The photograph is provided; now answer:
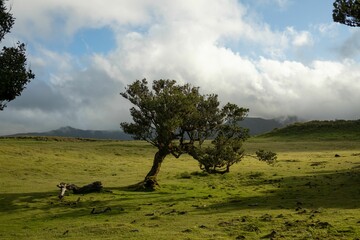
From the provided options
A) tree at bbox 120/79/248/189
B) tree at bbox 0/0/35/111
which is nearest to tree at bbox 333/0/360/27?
tree at bbox 120/79/248/189

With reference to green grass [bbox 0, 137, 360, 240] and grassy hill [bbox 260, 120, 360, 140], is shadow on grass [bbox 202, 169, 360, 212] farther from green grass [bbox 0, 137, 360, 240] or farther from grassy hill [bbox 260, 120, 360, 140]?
grassy hill [bbox 260, 120, 360, 140]

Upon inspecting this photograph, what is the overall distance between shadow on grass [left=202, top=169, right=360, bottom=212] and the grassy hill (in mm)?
79230

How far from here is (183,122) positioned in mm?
34094

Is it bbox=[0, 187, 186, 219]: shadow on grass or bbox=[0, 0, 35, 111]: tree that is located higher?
bbox=[0, 0, 35, 111]: tree

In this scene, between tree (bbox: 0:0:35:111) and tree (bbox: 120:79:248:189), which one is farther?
tree (bbox: 120:79:248:189)

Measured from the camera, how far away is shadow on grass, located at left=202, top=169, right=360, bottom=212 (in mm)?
26016

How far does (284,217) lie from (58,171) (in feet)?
102

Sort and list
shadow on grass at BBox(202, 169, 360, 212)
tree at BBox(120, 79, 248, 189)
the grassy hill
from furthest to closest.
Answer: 1. the grassy hill
2. tree at BBox(120, 79, 248, 189)
3. shadow on grass at BBox(202, 169, 360, 212)

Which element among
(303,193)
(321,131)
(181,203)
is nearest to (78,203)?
(181,203)

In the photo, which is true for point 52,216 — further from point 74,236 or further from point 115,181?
point 115,181

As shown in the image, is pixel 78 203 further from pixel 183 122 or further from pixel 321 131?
pixel 321 131

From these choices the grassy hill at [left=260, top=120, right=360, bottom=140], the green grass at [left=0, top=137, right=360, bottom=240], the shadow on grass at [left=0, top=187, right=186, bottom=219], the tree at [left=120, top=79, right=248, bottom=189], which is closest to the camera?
the green grass at [left=0, top=137, right=360, bottom=240]

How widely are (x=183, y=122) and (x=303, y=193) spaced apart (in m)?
10.5

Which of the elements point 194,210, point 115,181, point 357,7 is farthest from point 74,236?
point 357,7
